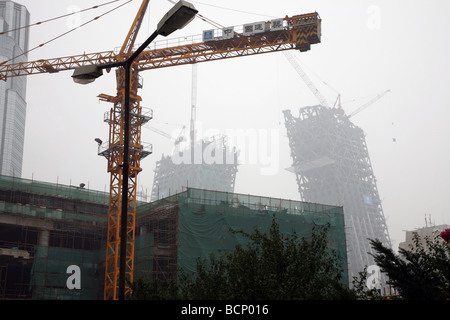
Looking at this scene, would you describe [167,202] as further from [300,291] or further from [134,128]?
[300,291]

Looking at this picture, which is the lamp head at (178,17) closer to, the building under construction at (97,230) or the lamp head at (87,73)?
the lamp head at (87,73)

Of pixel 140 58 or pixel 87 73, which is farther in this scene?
pixel 140 58

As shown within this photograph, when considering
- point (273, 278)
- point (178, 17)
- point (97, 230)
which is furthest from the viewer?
point (97, 230)

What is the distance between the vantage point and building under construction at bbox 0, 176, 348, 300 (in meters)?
60.3

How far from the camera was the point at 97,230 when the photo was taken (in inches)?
2867

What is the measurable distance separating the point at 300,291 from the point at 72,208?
58813 millimetres

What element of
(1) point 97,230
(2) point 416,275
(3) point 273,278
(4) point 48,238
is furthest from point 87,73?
(1) point 97,230

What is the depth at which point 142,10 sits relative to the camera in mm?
65562

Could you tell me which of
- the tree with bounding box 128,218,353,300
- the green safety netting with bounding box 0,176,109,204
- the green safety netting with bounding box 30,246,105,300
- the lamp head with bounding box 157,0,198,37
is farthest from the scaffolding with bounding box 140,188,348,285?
the lamp head with bounding box 157,0,198,37

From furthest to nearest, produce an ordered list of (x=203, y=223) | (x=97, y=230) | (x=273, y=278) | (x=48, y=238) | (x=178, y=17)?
1. (x=97, y=230)
2. (x=48, y=238)
3. (x=203, y=223)
4. (x=273, y=278)
5. (x=178, y=17)

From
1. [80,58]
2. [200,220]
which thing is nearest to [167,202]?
[200,220]

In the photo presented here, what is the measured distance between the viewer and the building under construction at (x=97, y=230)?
198ft

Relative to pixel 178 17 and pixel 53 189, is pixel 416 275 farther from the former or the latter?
pixel 53 189

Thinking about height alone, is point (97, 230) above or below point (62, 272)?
above
